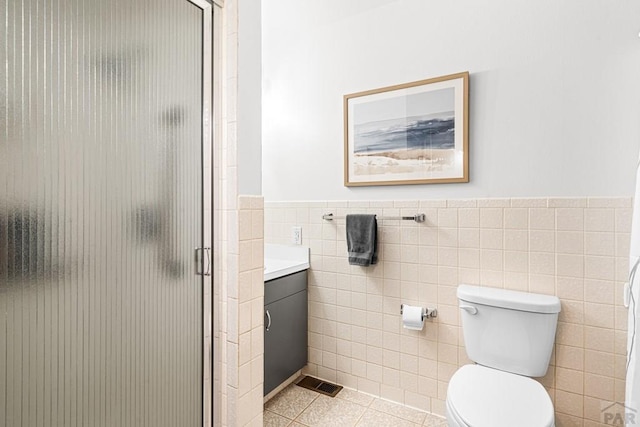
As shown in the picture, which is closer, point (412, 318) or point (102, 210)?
point (102, 210)

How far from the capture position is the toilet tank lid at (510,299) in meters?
1.57

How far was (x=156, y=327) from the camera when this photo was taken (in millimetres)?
1031

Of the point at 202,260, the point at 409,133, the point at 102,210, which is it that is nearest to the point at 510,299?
the point at 409,133

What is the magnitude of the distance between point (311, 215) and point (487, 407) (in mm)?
1439

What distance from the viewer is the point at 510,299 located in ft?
5.31

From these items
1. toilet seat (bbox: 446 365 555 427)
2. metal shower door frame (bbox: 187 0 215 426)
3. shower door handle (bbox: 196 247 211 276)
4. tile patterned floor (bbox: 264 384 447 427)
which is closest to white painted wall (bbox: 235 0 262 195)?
metal shower door frame (bbox: 187 0 215 426)

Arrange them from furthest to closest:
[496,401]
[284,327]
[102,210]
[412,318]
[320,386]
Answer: [320,386], [284,327], [412,318], [496,401], [102,210]

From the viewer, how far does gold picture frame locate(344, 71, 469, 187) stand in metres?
1.87

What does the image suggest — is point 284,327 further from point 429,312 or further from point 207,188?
point 207,188

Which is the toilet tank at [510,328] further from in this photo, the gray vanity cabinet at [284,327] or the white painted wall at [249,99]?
the white painted wall at [249,99]

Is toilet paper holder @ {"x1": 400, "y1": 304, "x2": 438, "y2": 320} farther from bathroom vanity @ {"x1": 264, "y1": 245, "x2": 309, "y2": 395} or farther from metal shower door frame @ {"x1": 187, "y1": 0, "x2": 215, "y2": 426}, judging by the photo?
metal shower door frame @ {"x1": 187, "y1": 0, "x2": 215, "y2": 426}

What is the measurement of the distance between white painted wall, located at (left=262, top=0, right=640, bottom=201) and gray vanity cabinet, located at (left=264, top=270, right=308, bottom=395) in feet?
2.10

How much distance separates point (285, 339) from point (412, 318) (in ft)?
2.55

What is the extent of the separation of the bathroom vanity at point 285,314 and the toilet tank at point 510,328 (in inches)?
38.7
